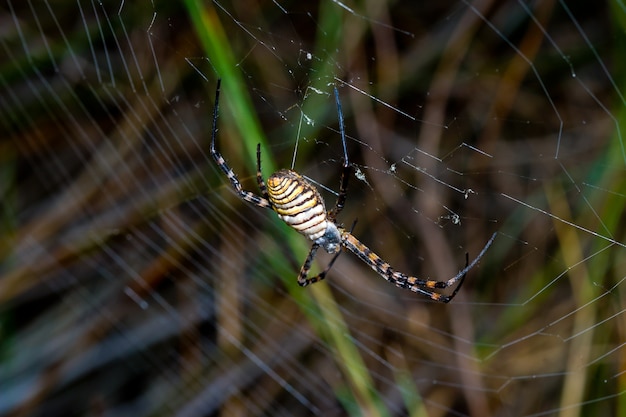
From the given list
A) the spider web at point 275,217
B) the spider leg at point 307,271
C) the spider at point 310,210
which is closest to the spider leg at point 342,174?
the spider at point 310,210

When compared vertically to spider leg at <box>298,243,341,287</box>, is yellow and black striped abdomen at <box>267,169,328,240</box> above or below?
above

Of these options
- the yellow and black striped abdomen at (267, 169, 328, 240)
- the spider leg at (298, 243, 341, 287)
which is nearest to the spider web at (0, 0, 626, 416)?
the spider leg at (298, 243, 341, 287)

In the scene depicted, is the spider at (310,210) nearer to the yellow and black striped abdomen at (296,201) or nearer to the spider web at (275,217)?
the yellow and black striped abdomen at (296,201)

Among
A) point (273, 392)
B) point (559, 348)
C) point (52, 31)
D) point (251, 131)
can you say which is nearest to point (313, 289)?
point (273, 392)

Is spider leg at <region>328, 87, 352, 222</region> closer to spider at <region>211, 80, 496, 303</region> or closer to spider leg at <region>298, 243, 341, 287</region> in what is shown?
spider at <region>211, 80, 496, 303</region>

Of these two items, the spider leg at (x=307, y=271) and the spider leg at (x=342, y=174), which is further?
the spider leg at (x=307, y=271)

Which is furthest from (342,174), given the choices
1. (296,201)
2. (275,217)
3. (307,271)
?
(275,217)

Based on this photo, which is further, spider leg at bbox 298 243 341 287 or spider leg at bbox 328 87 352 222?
spider leg at bbox 298 243 341 287

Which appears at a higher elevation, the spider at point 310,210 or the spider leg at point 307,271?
the spider at point 310,210
